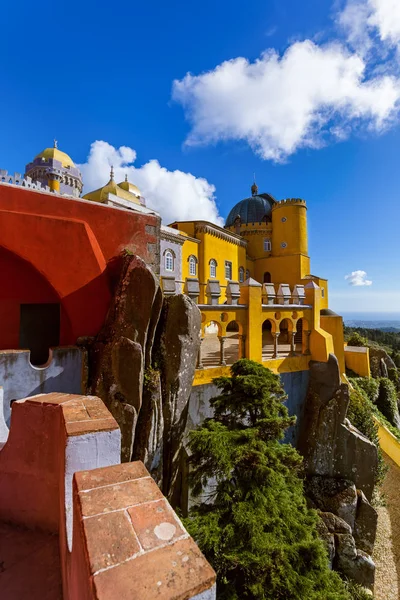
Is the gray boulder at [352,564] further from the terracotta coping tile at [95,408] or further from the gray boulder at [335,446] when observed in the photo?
the terracotta coping tile at [95,408]

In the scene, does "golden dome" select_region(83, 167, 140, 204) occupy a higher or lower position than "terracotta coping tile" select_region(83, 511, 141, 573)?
higher

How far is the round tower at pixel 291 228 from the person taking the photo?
26188 mm

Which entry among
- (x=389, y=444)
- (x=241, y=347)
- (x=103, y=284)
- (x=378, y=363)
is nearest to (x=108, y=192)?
(x=103, y=284)

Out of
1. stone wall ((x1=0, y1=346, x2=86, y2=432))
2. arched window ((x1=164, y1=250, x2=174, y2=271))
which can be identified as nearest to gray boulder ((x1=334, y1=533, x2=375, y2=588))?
stone wall ((x1=0, y1=346, x2=86, y2=432))

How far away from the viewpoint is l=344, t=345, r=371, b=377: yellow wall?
19188 mm

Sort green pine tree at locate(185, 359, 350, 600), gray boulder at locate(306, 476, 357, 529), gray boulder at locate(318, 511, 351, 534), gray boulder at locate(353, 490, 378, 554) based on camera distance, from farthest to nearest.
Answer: gray boulder at locate(353, 490, 378, 554), gray boulder at locate(306, 476, 357, 529), gray boulder at locate(318, 511, 351, 534), green pine tree at locate(185, 359, 350, 600)

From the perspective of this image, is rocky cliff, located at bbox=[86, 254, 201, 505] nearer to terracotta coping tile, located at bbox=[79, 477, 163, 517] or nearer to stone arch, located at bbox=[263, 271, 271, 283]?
terracotta coping tile, located at bbox=[79, 477, 163, 517]

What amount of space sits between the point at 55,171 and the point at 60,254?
21774mm

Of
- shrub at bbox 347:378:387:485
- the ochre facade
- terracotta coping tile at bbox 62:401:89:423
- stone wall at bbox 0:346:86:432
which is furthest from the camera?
shrub at bbox 347:378:387:485

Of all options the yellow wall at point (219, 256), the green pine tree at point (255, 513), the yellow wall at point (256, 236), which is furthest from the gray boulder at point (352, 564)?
the yellow wall at point (256, 236)

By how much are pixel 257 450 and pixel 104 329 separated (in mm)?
4583

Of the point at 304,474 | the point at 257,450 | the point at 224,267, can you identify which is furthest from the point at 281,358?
the point at 224,267

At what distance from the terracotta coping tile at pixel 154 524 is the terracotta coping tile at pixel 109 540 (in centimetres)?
4

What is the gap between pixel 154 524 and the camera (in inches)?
60.9
